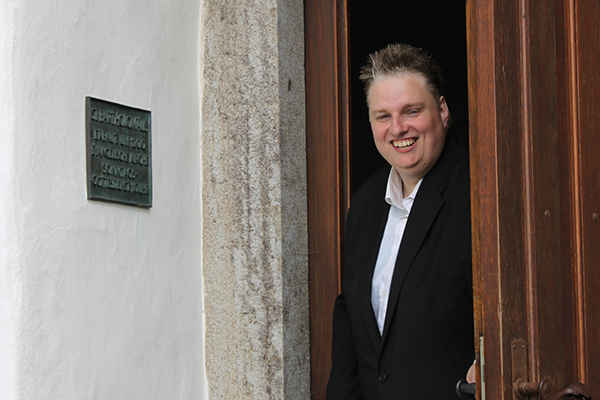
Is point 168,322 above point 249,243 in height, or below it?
below

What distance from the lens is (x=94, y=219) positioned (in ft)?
7.90

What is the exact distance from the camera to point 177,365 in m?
2.71

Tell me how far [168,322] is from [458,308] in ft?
3.61

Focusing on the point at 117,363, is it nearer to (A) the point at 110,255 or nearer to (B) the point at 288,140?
(A) the point at 110,255

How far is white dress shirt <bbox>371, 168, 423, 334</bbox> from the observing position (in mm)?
2498

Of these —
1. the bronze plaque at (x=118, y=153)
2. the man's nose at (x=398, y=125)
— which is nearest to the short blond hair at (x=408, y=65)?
the man's nose at (x=398, y=125)

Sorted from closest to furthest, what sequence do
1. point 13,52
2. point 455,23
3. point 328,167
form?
1. point 13,52
2. point 328,167
3. point 455,23

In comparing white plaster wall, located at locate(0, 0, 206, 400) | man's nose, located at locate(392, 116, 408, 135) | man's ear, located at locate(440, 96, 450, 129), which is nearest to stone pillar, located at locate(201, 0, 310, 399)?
white plaster wall, located at locate(0, 0, 206, 400)

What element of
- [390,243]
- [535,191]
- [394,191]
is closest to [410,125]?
[394,191]

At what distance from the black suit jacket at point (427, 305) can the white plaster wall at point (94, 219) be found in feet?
2.30

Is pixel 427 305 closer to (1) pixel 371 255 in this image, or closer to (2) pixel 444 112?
(1) pixel 371 255

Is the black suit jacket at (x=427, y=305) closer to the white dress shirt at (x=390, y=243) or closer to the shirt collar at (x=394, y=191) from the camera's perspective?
the white dress shirt at (x=390, y=243)

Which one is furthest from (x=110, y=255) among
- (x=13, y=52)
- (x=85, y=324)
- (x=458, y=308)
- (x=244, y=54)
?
(x=458, y=308)

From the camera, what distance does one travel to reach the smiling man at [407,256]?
2279mm
